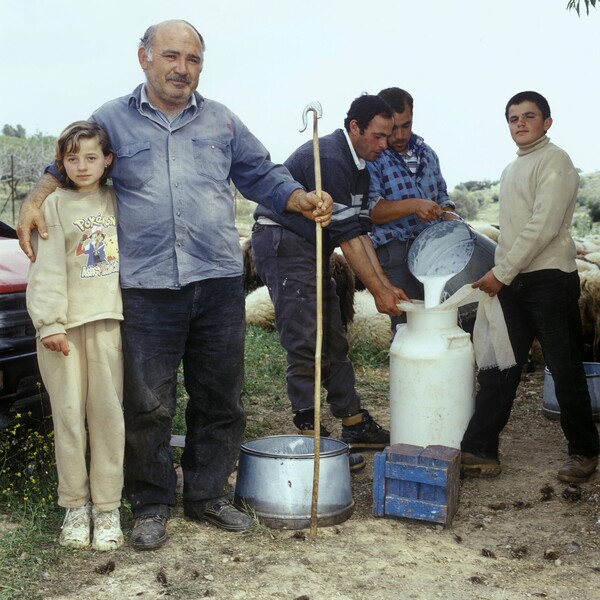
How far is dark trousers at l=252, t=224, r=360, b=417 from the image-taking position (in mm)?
5266

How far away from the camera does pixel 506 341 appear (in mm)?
5094

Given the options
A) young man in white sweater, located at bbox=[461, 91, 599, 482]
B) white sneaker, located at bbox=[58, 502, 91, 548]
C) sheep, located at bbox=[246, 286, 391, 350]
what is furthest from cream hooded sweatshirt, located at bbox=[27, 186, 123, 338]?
sheep, located at bbox=[246, 286, 391, 350]

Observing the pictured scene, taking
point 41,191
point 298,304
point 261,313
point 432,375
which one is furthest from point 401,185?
point 261,313

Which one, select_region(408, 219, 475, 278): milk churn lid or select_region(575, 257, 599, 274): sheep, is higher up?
select_region(408, 219, 475, 278): milk churn lid

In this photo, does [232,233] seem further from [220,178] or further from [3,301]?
[3,301]

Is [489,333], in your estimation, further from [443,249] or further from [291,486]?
[291,486]

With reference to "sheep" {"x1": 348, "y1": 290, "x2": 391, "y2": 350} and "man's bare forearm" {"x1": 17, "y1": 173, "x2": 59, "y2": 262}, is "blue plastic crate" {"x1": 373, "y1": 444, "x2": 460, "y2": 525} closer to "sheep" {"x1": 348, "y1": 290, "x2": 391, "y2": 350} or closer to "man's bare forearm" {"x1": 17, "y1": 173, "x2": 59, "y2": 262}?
"man's bare forearm" {"x1": 17, "y1": 173, "x2": 59, "y2": 262}

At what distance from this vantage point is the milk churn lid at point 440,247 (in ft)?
17.7

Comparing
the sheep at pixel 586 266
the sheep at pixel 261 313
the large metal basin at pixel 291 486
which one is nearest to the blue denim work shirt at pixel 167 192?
the large metal basin at pixel 291 486

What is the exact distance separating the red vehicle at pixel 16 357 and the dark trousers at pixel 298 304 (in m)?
1.52

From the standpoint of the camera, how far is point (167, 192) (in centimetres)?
400

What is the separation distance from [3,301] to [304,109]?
1.87 m

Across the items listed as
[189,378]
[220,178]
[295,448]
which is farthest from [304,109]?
[295,448]

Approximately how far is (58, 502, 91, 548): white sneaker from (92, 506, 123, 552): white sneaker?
0.14 feet
